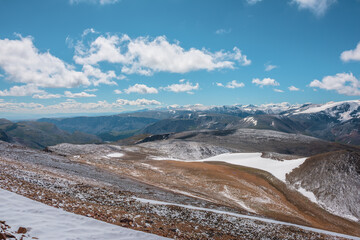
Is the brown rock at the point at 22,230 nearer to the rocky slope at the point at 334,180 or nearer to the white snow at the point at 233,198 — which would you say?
the white snow at the point at 233,198

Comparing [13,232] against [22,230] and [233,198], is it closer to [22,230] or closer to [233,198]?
[22,230]

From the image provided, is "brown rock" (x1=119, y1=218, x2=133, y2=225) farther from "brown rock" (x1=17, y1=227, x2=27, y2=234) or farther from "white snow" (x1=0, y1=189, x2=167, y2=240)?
"brown rock" (x1=17, y1=227, x2=27, y2=234)

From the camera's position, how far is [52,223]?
36.2 feet

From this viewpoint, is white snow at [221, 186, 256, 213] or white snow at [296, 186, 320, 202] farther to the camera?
white snow at [296, 186, 320, 202]

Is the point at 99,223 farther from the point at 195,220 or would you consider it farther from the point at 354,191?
the point at 354,191

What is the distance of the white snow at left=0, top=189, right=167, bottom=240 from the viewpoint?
33.0ft

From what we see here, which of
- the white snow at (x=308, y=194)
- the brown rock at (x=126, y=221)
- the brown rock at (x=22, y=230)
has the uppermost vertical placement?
the brown rock at (x=22, y=230)

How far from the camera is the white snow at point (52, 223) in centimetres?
1005

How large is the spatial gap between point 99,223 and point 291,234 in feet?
66.6

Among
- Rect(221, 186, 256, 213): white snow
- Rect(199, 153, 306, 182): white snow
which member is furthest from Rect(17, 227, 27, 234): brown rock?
Rect(199, 153, 306, 182): white snow

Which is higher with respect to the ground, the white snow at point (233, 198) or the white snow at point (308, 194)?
the white snow at point (233, 198)

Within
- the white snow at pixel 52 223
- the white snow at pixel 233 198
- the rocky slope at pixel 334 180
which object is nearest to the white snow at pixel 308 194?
the rocky slope at pixel 334 180

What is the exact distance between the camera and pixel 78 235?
34.2ft

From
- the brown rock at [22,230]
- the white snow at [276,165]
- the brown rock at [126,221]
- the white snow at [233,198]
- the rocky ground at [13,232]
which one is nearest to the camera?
the rocky ground at [13,232]
